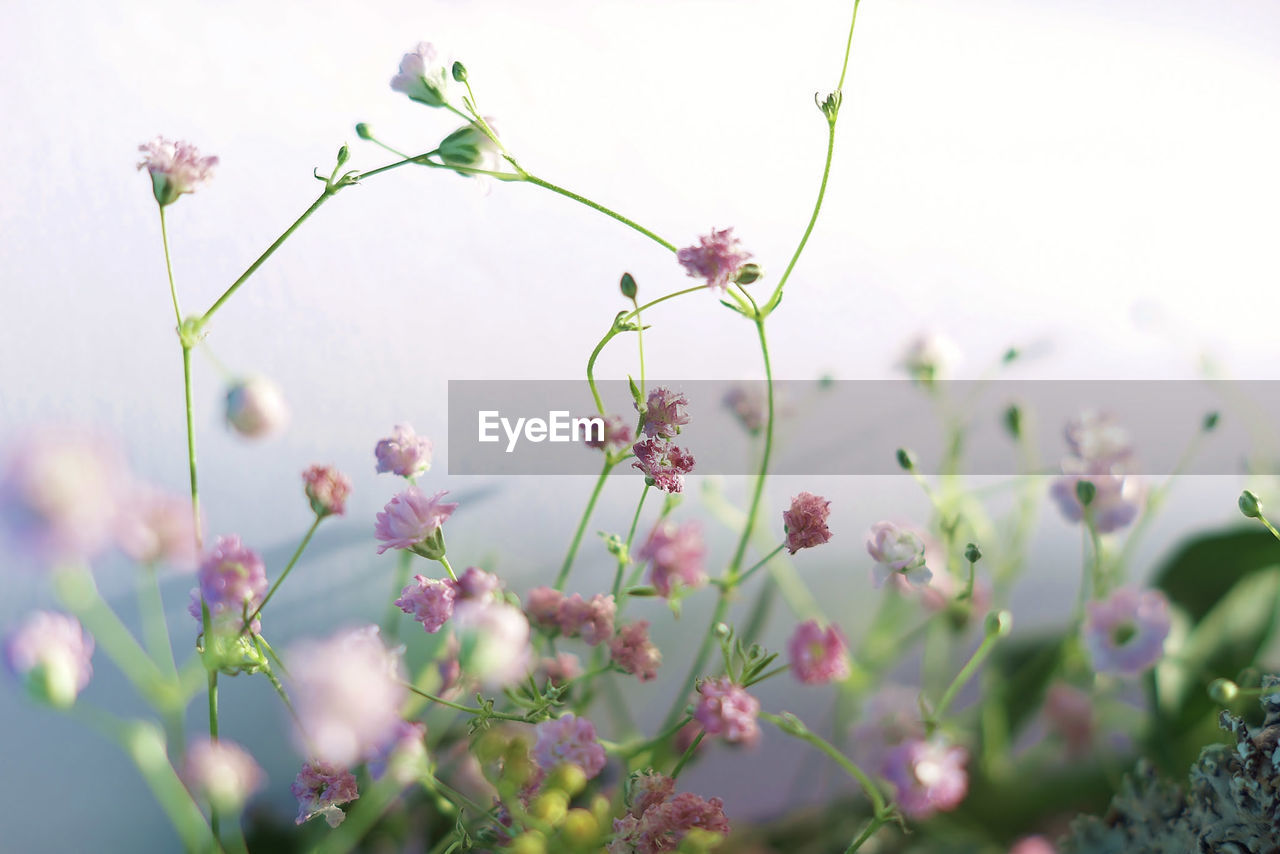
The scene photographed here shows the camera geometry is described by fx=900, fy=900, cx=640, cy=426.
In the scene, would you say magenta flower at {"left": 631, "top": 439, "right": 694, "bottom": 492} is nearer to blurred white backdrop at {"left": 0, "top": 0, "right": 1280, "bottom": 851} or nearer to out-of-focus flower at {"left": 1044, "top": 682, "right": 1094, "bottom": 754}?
blurred white backdrop at {"left": 0, "top": 0, "right": 1280, "bottom": 851}

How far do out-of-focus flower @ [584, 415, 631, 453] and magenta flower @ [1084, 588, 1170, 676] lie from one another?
0.18m

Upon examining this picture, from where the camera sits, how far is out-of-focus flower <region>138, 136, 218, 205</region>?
0.28m

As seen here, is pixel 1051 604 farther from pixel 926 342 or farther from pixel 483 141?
pixel 483 141

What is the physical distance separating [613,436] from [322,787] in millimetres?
161

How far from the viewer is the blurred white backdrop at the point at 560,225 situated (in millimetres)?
380

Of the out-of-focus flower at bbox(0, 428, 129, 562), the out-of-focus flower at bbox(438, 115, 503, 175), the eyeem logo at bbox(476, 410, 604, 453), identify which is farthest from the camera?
the eyeem logo at bbox(476, 410, 604, 453)

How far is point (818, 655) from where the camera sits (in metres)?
0.33

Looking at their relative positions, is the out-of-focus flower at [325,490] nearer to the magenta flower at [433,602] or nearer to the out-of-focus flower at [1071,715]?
the magenta flower at [433,602]

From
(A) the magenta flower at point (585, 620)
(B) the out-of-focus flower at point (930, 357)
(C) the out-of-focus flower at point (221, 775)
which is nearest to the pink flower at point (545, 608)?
(A) the magenta flower at point (585, 620)

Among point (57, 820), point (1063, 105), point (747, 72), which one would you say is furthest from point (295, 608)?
point (1063, 105)

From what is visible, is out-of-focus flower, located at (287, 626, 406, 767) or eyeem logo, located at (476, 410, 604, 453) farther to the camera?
eyeem logo, located at (476, 410, 604, 453)

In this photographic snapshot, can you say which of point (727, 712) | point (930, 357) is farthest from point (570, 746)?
point (930, 357)

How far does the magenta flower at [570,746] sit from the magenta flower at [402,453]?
4.2 inches

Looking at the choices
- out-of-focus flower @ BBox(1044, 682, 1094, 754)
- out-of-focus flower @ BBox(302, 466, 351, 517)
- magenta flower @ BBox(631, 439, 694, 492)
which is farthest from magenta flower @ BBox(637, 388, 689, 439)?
out-of-focus flower @ BBox(1044, 682, 1094, 754)
